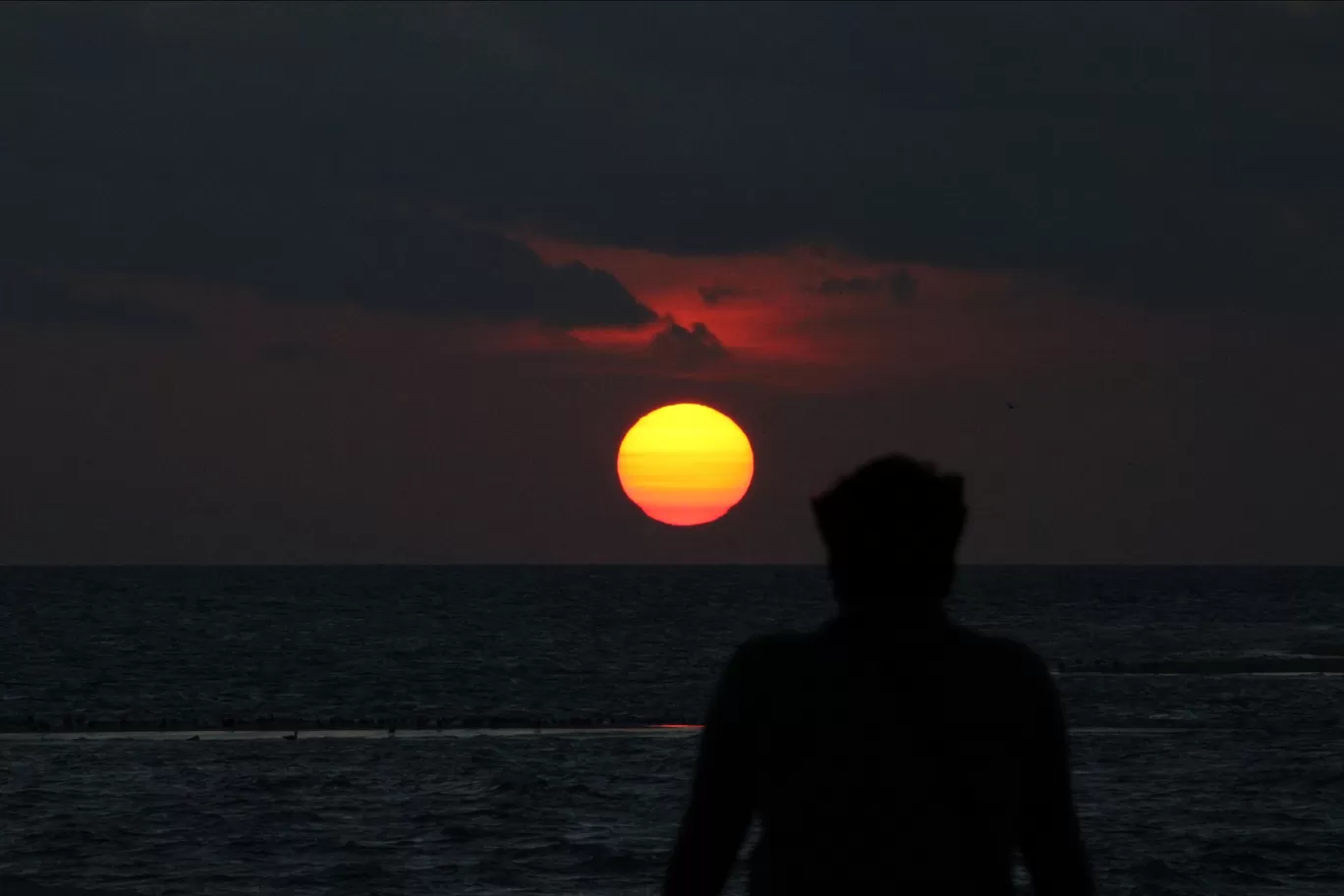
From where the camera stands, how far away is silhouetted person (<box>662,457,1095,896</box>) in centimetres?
366

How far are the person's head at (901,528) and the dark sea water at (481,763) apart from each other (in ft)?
73.5

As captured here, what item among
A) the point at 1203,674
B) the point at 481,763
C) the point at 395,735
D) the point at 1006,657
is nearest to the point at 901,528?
the point at 1006,657

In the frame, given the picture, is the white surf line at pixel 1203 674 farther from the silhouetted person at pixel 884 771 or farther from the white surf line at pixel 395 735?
the silhouetted person at pixel 884 771

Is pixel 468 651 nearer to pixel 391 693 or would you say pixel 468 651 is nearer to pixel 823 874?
pixel 391 693

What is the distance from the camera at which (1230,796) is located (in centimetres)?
3662

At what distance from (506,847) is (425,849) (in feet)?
4.52

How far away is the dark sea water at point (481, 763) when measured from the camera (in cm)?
2769

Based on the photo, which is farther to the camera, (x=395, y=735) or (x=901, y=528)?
(x=395, y=735)

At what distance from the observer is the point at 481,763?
42188mm

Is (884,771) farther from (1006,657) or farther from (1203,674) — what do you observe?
(1203,674)

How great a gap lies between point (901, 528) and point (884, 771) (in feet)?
1.72

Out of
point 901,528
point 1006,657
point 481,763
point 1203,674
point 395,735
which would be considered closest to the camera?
point 1006,657

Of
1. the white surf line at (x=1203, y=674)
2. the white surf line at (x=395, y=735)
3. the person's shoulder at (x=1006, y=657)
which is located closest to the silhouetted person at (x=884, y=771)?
the person's shoulder at (x=1006, y=657)

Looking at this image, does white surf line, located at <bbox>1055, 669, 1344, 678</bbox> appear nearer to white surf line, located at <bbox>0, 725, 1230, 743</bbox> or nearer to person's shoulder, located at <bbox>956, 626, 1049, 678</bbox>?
white surf line, located at <bbox>0, 725, 1230, 743</bbox>
